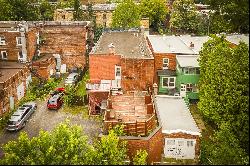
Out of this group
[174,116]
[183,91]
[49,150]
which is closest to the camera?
[49,150]

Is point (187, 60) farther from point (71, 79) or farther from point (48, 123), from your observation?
point (48, 123)

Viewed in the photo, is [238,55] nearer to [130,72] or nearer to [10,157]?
[130,72]

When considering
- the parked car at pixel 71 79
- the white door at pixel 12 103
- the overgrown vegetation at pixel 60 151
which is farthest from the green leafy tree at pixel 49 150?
the parked car at pixel 71 79

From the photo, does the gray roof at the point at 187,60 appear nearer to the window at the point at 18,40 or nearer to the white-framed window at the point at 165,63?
the white-framed window at the point at 165,63

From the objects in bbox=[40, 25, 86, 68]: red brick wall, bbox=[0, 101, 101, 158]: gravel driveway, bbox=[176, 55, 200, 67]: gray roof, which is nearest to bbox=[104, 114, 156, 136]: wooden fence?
bbox=[0, 101, 101, 158]: gravel driveway

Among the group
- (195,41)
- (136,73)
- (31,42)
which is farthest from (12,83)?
(195,41)

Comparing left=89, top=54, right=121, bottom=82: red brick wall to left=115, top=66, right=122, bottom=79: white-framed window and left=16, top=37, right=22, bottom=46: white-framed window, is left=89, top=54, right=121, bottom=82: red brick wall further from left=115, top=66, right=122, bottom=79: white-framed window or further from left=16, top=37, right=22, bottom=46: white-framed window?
left=16, top=37, right=22, bottom=46: white-framed window

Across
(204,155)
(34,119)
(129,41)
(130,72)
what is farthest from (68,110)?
(204,155)
